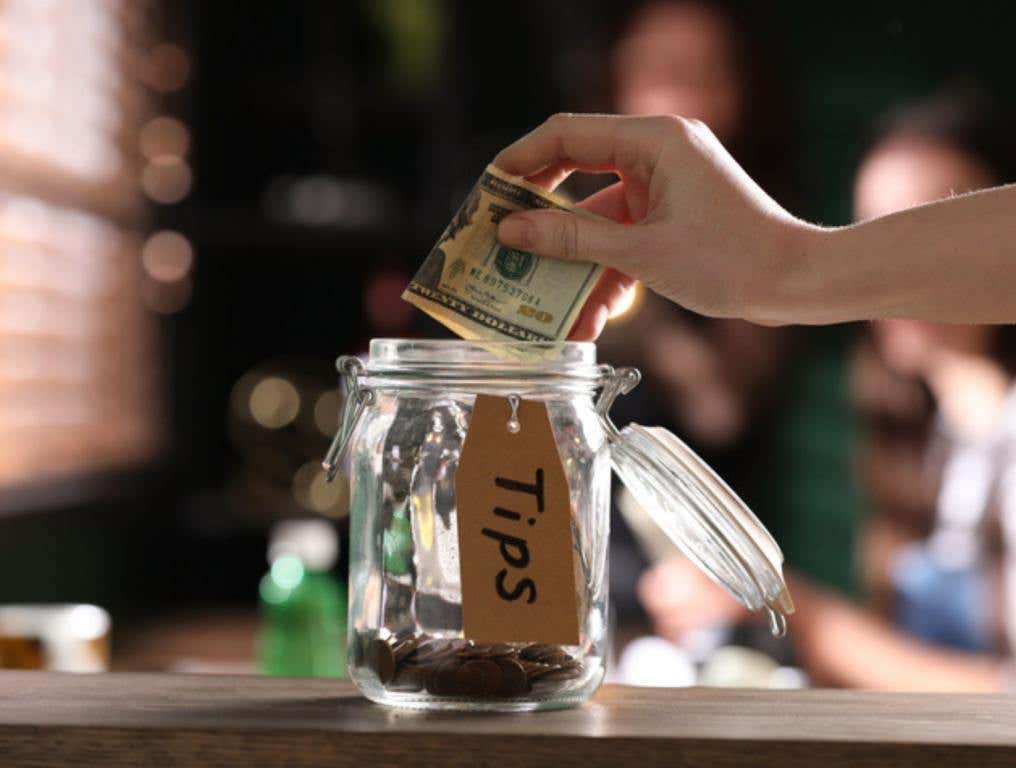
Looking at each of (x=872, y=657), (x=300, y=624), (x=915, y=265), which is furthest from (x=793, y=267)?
(x=872, y=657)

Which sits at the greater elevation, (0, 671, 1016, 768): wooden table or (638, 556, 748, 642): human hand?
(0, 671, 1016, 768): wooden table

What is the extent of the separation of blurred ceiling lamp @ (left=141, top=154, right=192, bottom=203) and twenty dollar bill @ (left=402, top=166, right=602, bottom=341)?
3.23 metres

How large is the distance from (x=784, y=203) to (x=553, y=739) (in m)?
3.42

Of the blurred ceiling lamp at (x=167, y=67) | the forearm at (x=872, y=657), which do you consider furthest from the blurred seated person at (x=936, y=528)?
the blurred ceiling lamp at (x=167, y=67)

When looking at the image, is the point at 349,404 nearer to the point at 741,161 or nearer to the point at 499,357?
the point at 499,357

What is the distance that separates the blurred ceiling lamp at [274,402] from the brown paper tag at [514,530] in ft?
10.6

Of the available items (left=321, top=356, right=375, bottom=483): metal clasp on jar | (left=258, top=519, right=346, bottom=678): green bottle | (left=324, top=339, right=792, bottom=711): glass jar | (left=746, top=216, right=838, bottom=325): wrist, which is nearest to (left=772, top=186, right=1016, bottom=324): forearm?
(left=746, top=216, right=838, bottom=325): wrist

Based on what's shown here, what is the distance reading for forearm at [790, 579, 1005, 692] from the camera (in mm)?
2689

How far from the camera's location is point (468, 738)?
662mm

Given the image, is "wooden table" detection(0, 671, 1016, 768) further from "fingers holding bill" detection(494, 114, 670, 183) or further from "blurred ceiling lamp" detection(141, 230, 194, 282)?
"blurred ceiling lamp" detection(141, 230, 194, 282)

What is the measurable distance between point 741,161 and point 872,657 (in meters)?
1.49

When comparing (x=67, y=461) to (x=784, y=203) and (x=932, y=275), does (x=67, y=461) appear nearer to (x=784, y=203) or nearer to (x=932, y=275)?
(x=784, y=203)

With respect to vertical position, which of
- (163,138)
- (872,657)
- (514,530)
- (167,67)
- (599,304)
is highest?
(167,67)

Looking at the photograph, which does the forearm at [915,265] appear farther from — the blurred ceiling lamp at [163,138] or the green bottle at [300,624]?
the blurred ceiling lamp at [163,138]
